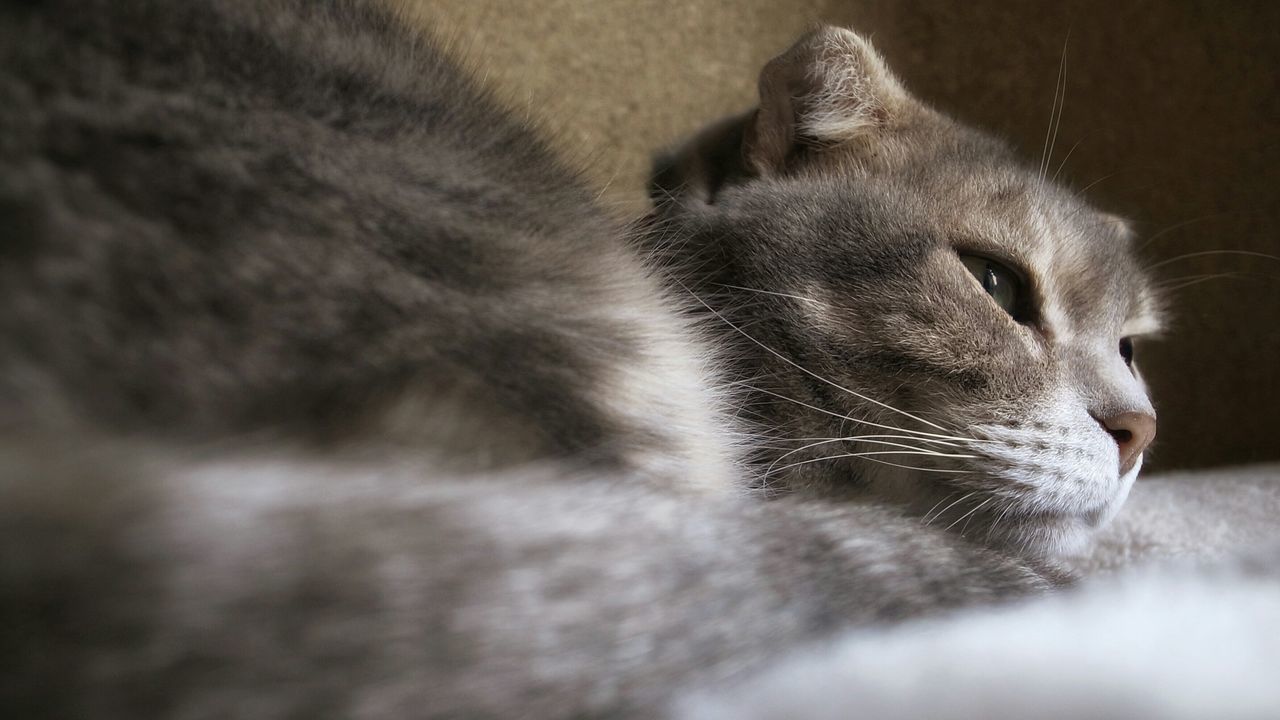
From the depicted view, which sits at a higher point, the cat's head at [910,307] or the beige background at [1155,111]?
the beige background at [1155,111]

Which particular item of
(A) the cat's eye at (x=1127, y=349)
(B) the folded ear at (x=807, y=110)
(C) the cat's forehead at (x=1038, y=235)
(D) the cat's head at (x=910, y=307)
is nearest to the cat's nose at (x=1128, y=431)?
(D) the cat's head at (x=910, y=307)

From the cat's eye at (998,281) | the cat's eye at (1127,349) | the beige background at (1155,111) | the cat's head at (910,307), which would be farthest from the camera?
the beige background at (1155,111)

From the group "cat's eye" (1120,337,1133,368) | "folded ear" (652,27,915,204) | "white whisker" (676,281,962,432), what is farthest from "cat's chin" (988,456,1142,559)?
"folded ear" (652,27,915,204)

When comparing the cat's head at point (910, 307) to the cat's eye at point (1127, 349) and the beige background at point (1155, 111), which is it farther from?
the beige background at point (1155, 111)

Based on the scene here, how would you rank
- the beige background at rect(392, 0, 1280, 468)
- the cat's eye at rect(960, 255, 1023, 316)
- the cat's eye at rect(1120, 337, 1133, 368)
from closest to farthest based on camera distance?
the cat's eye at rect(960, 255, 1023, 316), the cat's eye at rect(1120, 337, 1133, 368), the beige background at rect(392, 0, 1280, 468)

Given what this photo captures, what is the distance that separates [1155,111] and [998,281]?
3.99 feet

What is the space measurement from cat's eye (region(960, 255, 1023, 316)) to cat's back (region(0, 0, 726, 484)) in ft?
1.64

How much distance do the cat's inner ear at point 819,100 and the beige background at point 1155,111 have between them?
2.14ft

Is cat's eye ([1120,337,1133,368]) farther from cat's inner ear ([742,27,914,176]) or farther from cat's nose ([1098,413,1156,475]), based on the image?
cat's inner ear ([742,27,914,176])

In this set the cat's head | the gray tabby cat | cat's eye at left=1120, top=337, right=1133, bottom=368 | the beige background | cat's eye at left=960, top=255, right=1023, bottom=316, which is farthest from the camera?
the beige background

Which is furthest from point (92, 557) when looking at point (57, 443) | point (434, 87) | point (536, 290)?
point (434, 87)

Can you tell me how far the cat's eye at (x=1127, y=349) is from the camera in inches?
50.3

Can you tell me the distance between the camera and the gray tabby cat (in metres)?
0.44

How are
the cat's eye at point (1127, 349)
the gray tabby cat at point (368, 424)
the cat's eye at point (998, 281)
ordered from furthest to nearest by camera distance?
the cat's eye at point (1127, 349), the cat's eye at point (998, 281), the gray tabby cat at point (368, 424)
